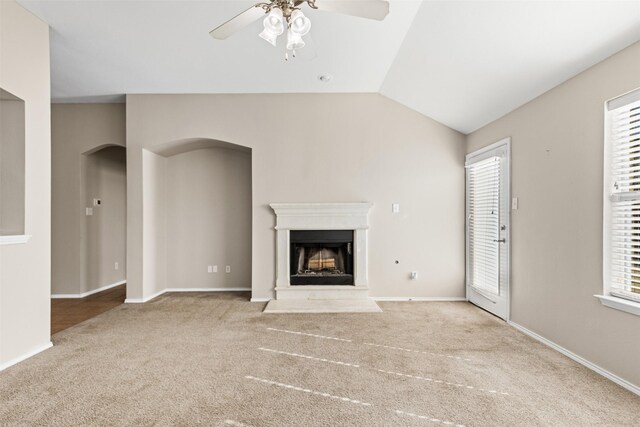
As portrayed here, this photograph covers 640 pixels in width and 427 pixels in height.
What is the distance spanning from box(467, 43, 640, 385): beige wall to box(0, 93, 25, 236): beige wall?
4472 mm

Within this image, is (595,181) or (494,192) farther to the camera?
(494,192)

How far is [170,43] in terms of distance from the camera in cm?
332

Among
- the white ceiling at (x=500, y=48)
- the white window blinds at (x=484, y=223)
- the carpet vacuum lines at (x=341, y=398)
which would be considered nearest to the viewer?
the carpet vacuum lines at (x=341, y=398)

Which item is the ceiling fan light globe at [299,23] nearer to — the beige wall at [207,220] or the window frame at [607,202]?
the window frame at [607,202]

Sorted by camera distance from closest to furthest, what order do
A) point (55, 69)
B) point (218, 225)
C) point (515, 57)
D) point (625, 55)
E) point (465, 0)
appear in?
point (625, 55) → point (465, 0) → point (515, 57) → point (55, 69) → point (218, 225)

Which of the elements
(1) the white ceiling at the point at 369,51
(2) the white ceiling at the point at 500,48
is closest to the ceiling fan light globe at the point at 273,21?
(1) the white ceiling at the point at 369,51

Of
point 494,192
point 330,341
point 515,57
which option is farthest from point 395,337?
point 515,57

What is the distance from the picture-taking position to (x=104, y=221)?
5.58 m

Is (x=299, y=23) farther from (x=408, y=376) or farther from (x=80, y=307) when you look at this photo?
(x=80, y=307)

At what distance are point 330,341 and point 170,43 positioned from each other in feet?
10.6

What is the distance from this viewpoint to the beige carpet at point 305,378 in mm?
1980

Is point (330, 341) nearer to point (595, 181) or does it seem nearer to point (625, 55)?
point (595, 181)

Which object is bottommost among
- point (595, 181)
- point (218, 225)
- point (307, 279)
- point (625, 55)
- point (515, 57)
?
point (307, 279)

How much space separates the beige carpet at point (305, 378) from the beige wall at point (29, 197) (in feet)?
0.87
